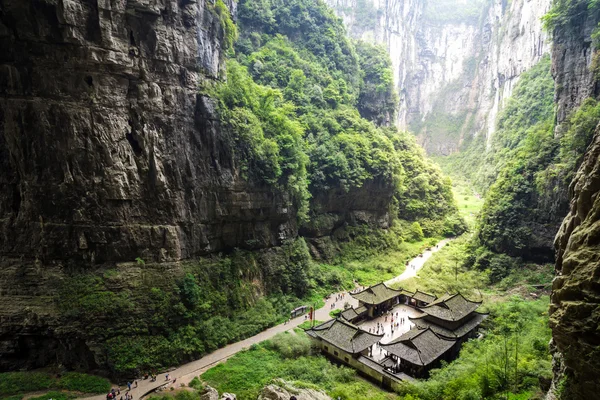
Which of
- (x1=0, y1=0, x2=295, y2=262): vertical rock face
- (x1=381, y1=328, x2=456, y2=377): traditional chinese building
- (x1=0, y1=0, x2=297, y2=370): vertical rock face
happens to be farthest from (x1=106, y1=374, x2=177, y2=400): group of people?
(x1=381, y1=328, x2=456, y2=377): traditional chinese building

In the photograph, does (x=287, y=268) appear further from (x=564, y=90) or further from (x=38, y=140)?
(x=564, y=90)

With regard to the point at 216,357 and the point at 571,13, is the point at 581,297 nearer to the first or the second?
the point at 216,357

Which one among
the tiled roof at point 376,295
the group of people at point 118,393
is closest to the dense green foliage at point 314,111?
the tiled roof at point 376,295

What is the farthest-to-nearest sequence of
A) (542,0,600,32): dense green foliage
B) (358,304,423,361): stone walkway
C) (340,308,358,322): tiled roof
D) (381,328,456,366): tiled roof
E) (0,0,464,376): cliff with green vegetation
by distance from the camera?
1. (542,0,600,32): dense green foliage
2. (340,308,358,322): tiled roof
3. (358,304,423,361): stone walkway
4. (381,328,456,366): tiled roof
5. (0,0,464,376): cliff with green vegetation

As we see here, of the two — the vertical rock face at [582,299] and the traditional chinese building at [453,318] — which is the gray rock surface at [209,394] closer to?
the traditional chinese building at [453,318]

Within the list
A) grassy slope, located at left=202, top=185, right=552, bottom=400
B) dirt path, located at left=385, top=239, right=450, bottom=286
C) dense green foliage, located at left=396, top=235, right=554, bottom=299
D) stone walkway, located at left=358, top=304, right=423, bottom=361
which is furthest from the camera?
dirt path, located at left=385, top=239, right=450, bottom=286

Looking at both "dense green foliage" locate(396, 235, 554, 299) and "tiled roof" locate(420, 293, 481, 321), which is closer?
"tiled roof" locate(420, 293, 481, 321)

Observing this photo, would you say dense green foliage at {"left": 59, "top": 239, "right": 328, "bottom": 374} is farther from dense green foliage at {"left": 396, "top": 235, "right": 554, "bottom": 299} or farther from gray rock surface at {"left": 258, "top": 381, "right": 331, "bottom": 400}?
dense green foliage at {"left": 396, "top": 235, "right": 554, "bottom": 299}

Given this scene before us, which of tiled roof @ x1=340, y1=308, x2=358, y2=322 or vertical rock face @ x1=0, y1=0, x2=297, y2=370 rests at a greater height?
vertical rock face @ x1=0, y1=0, x2=297, y2=370

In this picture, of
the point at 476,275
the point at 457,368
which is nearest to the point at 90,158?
the point at 457,368

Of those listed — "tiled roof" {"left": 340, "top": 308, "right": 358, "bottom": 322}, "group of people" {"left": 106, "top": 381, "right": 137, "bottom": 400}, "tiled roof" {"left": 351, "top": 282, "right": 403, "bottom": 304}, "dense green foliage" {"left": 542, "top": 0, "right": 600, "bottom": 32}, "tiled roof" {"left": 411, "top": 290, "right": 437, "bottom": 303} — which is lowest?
"group of people" {"left": 106, "top": 381, "right": 137, "bottom": 400}
